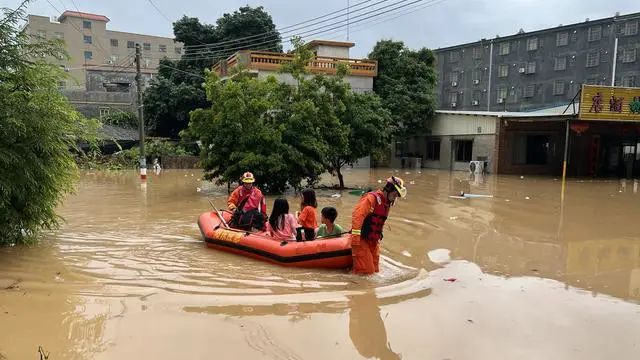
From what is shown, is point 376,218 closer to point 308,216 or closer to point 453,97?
point 308,216

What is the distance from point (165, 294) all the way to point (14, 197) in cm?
358

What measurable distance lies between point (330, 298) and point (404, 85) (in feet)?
83.8

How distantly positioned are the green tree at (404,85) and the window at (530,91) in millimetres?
15301

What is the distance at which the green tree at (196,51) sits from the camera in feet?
110

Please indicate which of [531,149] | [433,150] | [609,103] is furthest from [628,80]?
[609,103]

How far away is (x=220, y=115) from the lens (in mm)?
15531

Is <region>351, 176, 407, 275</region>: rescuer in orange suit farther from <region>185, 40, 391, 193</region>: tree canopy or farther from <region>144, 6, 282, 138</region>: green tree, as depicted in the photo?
<region>144, 6, 282, 138</region>: green tree

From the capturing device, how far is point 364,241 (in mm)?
6465

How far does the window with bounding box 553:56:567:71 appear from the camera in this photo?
39.9 meters

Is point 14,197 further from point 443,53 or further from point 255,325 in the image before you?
point 443,53

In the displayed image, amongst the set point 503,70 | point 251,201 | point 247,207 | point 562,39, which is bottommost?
point 247,207

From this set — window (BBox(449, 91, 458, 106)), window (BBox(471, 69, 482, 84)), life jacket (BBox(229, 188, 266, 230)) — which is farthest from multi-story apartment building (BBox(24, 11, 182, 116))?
life jacket (BBox(229, 188, 266, 230))

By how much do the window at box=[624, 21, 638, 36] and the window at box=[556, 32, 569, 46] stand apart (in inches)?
163

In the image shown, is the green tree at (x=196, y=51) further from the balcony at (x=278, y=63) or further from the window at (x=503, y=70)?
the window at (x=503, y=70)
